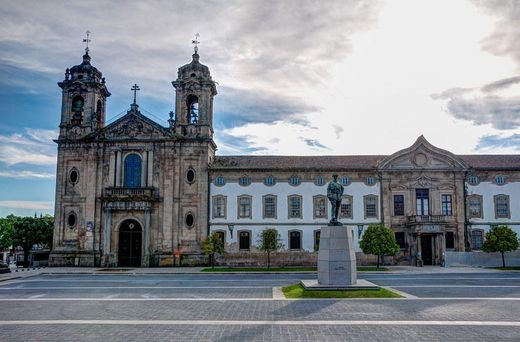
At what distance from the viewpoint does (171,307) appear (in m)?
18.6

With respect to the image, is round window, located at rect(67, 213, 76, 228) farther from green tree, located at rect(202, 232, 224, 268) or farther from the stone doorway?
the stone doorway

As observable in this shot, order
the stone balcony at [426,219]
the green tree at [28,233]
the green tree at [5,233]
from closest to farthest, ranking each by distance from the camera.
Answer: the stone balcony at [426,219] → the green tree at [28,233] → the green tree at [5,233]

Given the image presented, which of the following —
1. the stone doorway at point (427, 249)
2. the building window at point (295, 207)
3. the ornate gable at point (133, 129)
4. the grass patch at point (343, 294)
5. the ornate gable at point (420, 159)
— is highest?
the ornate gable at point (133, 129)

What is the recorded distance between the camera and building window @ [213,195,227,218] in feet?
149

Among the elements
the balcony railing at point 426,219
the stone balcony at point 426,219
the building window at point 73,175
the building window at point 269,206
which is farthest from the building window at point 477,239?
the building window at point 73,175

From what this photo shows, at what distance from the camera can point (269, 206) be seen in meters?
45.9

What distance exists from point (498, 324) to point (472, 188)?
32.8 metres

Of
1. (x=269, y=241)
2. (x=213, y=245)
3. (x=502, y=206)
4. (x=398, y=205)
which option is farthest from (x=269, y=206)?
(x=502, y=206)

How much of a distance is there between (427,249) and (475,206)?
590cm

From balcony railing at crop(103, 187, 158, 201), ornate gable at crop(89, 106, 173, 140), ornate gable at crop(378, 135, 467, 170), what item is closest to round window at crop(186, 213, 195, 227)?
balcony railing at crop(103, 187, 158, 201)

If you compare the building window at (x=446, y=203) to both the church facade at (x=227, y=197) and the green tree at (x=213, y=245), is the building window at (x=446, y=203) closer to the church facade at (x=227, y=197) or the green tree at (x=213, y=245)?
the church facade at (x=227, y=197)

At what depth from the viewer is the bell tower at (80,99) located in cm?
4659

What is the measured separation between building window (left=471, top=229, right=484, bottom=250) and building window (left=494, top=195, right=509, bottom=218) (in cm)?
223

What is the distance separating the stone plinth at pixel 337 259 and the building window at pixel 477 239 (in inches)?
1049
